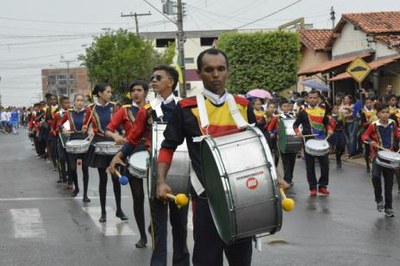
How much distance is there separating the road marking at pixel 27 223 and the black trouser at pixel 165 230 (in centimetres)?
317

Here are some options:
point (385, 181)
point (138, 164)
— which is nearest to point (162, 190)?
point (138, 164)

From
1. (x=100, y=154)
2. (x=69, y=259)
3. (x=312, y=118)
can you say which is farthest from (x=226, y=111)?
(x=312, y=118)

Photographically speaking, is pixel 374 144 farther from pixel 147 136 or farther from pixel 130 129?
pixel 147 136

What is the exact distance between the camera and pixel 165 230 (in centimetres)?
692

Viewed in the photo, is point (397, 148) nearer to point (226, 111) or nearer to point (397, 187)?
point (397, 187)

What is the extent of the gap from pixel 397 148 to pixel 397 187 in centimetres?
337

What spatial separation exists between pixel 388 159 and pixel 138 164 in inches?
161

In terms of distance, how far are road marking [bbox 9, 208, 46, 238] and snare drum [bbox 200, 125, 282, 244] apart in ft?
17.6

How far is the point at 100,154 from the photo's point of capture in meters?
10.6

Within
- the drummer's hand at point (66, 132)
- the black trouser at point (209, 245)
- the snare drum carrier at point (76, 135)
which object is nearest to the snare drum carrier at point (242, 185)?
the black trouser at point (209, 245)

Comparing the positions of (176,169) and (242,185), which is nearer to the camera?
(242,185)

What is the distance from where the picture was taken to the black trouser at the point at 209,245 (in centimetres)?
509

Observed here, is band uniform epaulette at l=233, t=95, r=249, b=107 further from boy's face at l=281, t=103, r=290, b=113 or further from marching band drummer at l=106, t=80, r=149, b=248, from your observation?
boy's face at l=281, t=103, r=290, b=113

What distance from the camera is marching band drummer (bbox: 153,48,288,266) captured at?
5.09 meters
